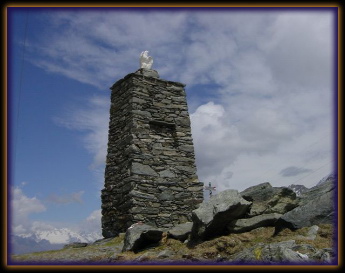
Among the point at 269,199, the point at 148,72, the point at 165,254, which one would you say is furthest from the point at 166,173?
the point at 165,254

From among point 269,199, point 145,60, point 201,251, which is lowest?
point 201,251

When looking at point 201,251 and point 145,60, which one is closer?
point 201,251

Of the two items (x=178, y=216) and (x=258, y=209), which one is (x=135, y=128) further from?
(x=258, y=209)

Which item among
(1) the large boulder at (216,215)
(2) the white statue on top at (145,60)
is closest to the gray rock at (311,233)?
(1) the large boulder at (216,215)

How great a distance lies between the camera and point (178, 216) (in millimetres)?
11281

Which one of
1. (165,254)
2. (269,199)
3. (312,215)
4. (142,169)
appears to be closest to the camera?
(165,254)

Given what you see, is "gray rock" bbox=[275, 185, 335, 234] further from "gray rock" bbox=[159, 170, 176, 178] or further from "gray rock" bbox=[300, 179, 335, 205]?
"gray rock" bbox=[159, 170, 176, 178]

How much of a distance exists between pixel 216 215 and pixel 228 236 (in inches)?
22.4

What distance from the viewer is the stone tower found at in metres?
10.9

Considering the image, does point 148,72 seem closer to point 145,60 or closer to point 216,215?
point 145,60

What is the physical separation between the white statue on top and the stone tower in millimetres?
334

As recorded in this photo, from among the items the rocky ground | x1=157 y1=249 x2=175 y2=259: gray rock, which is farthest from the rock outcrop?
x1=157 y1=249 x2=175 y2=259: gray rock

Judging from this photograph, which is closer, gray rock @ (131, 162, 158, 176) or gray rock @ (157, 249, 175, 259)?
gray rock @ (157, 249, 175, 259)

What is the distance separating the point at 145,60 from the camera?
13.4m
